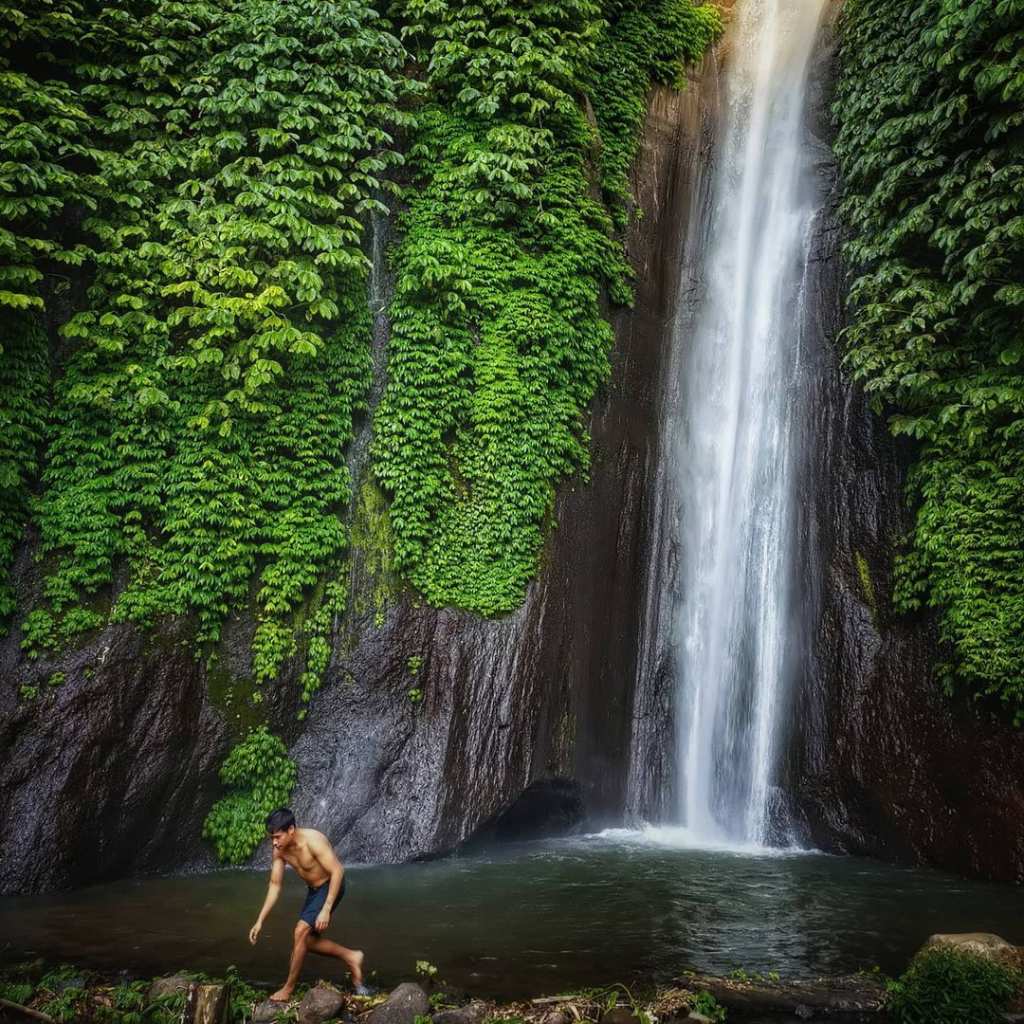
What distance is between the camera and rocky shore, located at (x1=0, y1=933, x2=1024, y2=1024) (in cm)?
504

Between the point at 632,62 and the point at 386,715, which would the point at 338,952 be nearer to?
the point at 386,715

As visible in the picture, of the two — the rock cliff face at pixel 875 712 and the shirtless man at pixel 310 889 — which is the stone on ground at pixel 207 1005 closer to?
the shirtless man at pixel 310 889

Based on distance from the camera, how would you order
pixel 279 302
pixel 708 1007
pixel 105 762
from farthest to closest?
pixel 279 302 → pixel 105 762 → pixel 708 1007

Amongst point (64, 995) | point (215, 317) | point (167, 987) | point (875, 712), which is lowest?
point (64, 995)

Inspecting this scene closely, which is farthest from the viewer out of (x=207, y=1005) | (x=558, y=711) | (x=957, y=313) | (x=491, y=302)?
(x=491, y=302)

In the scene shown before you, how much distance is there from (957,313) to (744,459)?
3.73 meters

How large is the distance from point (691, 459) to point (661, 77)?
7844 mm

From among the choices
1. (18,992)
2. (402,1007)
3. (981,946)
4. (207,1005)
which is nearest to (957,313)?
(981,946)

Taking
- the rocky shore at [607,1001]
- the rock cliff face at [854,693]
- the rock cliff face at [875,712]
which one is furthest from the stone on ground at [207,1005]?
the rock cliff face at [875,712]

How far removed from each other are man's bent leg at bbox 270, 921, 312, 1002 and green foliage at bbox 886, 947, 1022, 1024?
397cm

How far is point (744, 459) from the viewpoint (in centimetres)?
1306

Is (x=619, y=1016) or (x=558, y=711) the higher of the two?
(x=558, y=711)

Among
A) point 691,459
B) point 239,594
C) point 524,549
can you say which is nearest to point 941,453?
point 691,459

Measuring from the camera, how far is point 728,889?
8320 mm
